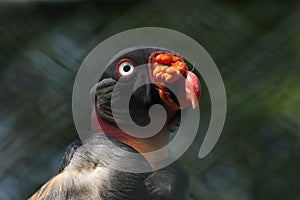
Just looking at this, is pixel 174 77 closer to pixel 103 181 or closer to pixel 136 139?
pixel 136 139

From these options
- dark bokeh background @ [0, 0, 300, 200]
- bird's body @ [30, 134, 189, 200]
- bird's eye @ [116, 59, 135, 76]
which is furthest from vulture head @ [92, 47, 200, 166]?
dark bokeh background @ [0, 0, 300, 200]

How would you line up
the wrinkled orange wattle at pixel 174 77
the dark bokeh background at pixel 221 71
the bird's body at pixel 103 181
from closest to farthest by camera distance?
the bird's body at pixel 103 181 → the wrinkled orange wattle at pixel 174 77 → the dark bokeh background at pixel 221 71

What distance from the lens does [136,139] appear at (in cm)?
230

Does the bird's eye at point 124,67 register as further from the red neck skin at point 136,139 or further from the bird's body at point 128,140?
the red neck skin at point 136,139

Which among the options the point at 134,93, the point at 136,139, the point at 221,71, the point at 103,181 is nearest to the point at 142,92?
the point at 134,93

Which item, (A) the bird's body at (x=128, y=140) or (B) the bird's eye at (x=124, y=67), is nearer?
(A) the bird's body at (x=128, y=140)

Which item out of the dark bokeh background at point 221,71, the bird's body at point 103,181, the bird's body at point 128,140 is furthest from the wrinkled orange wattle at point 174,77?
the dark bokeh background at point 221,71

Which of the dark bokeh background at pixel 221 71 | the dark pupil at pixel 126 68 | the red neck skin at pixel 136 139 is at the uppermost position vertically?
the dark pupil at pixel 126 68

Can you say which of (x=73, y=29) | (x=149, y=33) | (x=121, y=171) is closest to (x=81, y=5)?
(x=73, y=29)

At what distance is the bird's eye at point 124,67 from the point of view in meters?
2.31

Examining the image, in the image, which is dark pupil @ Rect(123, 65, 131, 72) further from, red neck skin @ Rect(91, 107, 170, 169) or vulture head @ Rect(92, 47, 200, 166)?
red neck skin @ Rect(91, 107, 170, 169)

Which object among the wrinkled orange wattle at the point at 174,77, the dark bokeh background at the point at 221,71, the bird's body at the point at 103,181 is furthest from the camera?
the dark bokeh background at the point at 221,71

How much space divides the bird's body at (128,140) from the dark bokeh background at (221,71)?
756 millimetres

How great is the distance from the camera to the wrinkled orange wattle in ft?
7.42
